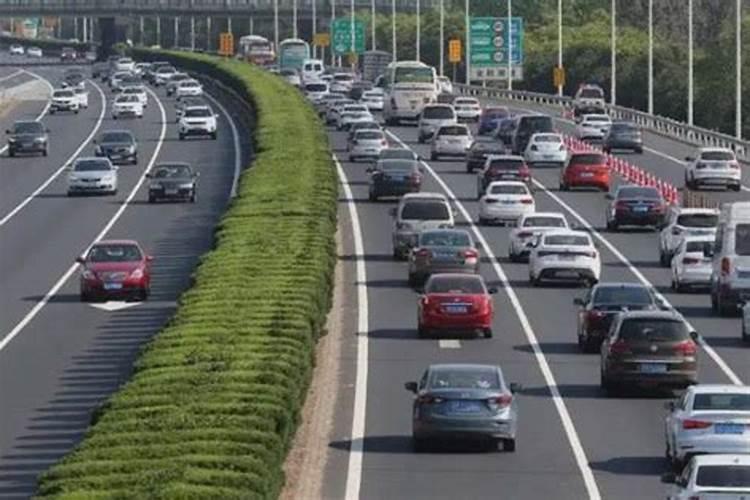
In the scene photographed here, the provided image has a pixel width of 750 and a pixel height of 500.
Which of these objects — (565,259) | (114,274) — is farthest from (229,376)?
(565,259)

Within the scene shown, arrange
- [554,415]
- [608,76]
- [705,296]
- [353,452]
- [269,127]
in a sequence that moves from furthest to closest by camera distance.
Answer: [608,76]
[269,127]
[705,296]
[554,415]
[353,452]

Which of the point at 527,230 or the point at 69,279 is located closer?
the point at 69,279

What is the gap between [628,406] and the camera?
4422 cm

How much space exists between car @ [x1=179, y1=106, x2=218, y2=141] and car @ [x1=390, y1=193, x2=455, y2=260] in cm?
4737

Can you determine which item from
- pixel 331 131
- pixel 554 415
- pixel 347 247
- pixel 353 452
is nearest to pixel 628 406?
pixel 554 415

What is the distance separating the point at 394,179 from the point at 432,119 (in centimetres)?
3148

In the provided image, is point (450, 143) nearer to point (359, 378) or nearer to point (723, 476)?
point (359, 378)

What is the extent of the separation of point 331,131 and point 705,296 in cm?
6254

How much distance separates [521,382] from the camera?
4703 cm

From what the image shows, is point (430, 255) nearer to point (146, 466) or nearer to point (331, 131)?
point (146, 466)

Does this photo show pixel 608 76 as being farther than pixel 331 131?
Yes

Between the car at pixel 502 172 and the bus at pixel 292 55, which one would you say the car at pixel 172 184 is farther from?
the bus at pixel 292 55

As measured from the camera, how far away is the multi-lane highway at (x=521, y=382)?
36500 millimetres

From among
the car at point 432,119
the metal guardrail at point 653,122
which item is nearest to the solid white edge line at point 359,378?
the metal guardrail at point 653,122
